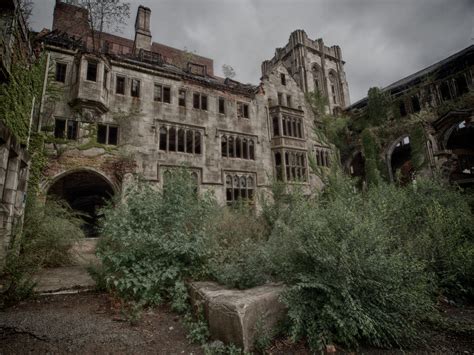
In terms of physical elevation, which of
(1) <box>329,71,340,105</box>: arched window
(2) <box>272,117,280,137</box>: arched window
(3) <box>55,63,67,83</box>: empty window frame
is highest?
(1) <box>329,71,340,105</box>: arched window

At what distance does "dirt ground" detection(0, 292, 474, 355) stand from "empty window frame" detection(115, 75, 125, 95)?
40.1 feet

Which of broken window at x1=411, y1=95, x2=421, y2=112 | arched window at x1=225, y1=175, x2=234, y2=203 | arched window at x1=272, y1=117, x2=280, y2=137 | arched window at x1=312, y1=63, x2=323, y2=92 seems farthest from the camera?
arched window at x1=312, y1=63, x2=323, y2=92

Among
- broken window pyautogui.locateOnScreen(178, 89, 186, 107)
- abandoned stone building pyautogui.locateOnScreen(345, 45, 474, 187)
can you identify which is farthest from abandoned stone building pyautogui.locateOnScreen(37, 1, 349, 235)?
abandoned stone building pyautogui.locateOnScreen(345, 45, 474, 187)

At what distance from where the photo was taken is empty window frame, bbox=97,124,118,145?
42.5 feet

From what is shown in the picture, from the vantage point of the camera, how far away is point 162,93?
49.4 feet

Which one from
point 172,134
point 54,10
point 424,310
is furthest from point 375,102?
point 54,10

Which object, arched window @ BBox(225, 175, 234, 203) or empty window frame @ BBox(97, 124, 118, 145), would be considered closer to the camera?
empty window frame @ BBox(97, 124, 118, 145)

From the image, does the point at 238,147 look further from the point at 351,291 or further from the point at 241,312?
the point at 241,312

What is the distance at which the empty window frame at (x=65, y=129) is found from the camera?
12023 mm

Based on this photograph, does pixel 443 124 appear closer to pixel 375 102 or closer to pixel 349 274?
pixel 375 102

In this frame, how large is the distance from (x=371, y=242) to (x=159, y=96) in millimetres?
14797

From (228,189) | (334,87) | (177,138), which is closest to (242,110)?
(177,138)

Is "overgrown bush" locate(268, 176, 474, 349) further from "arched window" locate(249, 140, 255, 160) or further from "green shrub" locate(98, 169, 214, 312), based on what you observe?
"arched window" locate(249, 140, 255, 160)

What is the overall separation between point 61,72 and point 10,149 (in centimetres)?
802
